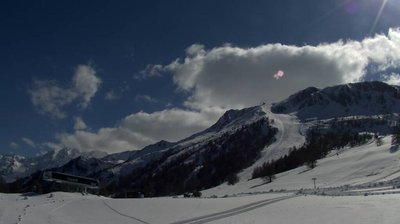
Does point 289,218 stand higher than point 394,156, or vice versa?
point 394,156

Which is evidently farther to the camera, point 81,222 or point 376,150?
point 376,150

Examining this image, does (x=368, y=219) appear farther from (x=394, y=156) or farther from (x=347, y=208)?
(x=394, y=156)

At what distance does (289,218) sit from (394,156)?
11386cm

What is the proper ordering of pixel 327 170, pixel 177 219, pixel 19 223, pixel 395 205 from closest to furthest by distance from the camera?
pixel 395 205 < pixel 177 219 < pixel 19 223 < pixel 327 170

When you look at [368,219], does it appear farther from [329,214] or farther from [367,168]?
[367,168]

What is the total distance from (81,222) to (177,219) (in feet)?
31.6

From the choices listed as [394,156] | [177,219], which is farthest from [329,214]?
[394,156]

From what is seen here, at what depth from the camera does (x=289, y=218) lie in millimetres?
31797

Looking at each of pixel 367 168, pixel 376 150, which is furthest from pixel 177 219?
pixel 376 150

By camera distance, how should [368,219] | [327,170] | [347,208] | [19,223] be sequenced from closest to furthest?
1. [368,219]
2. [347,208]
3. [19,223]
4. [327,170]

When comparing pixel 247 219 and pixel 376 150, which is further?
pixel 376 150

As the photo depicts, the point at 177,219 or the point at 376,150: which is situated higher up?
the point at 376,150

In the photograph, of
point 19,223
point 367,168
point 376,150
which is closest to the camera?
point 19,223

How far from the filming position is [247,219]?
111ft
